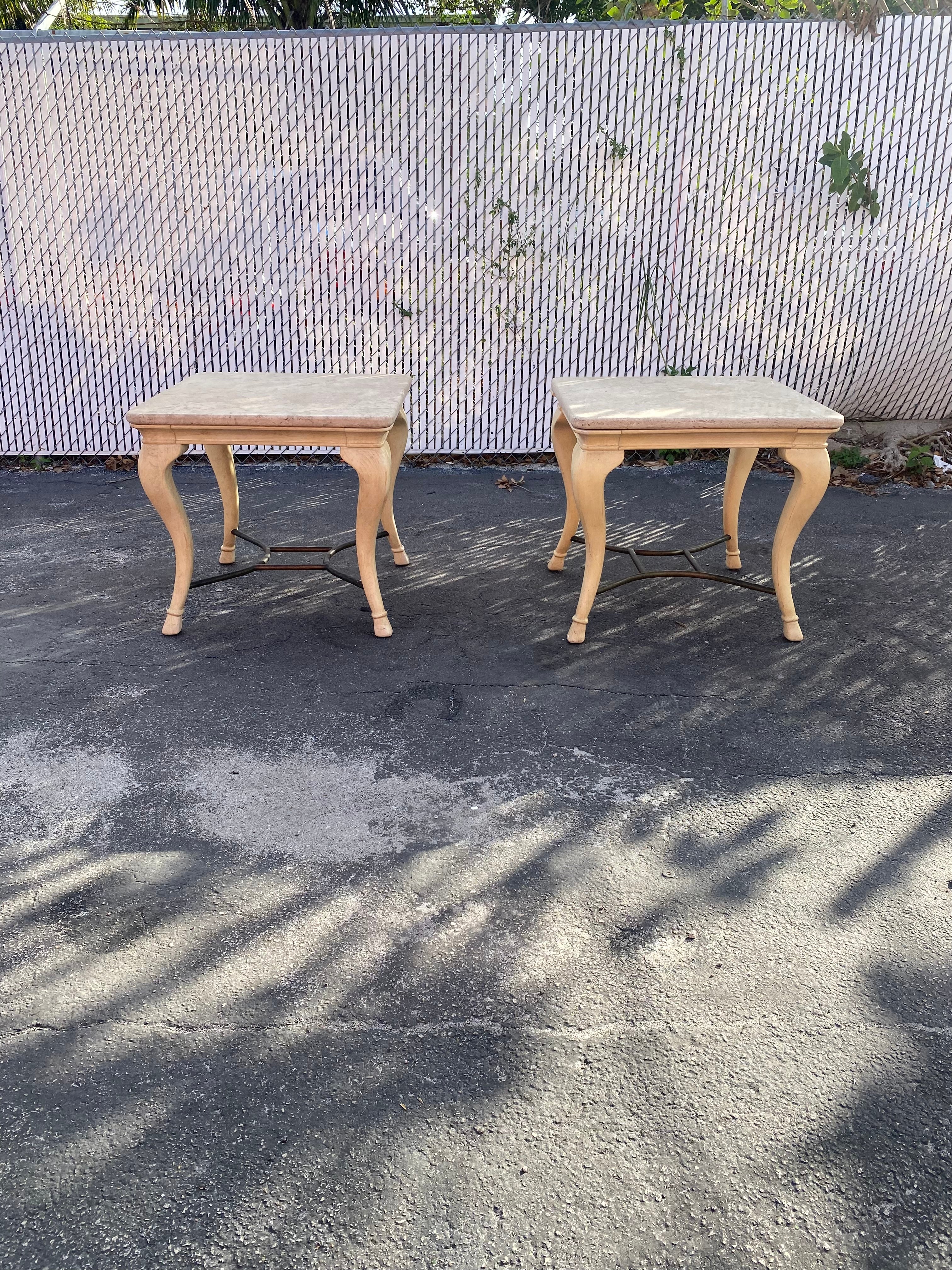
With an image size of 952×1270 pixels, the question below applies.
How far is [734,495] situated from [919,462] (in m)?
1.77

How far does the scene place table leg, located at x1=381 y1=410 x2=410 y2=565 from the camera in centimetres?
340

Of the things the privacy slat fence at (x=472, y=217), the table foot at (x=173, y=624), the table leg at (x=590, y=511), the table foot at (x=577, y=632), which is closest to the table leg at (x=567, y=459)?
the table leg at (x=590, y=511)

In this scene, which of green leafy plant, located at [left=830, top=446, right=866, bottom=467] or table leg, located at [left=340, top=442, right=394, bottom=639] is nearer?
table leg, located at [left=340, top=442, right=394, bottom=639]

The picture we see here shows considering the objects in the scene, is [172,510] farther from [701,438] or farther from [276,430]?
[701,438]

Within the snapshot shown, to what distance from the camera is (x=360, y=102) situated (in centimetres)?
438

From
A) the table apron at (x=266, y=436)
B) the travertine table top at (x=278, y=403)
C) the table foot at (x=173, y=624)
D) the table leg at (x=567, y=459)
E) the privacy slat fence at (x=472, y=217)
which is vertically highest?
the privacy slat fence at (x=472, y=217)

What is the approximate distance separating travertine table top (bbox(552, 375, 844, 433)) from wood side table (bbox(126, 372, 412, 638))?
0.59 meters

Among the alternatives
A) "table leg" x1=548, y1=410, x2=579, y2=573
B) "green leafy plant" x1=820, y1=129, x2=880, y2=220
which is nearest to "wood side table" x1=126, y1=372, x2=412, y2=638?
"table leg" x1=548, y1=410, x2=579, y2=573

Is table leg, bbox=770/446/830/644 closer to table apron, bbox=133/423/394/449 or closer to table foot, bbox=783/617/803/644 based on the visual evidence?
table foot, bbox=783/617/803/644

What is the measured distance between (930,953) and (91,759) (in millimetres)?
1994

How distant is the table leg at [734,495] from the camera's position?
3.43 meters

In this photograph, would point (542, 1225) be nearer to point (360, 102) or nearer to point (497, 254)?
point (497, 254)

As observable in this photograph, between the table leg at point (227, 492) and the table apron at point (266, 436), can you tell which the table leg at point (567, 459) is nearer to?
the table apron at point (266, 436)

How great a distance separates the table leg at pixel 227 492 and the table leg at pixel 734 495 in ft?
6.13
